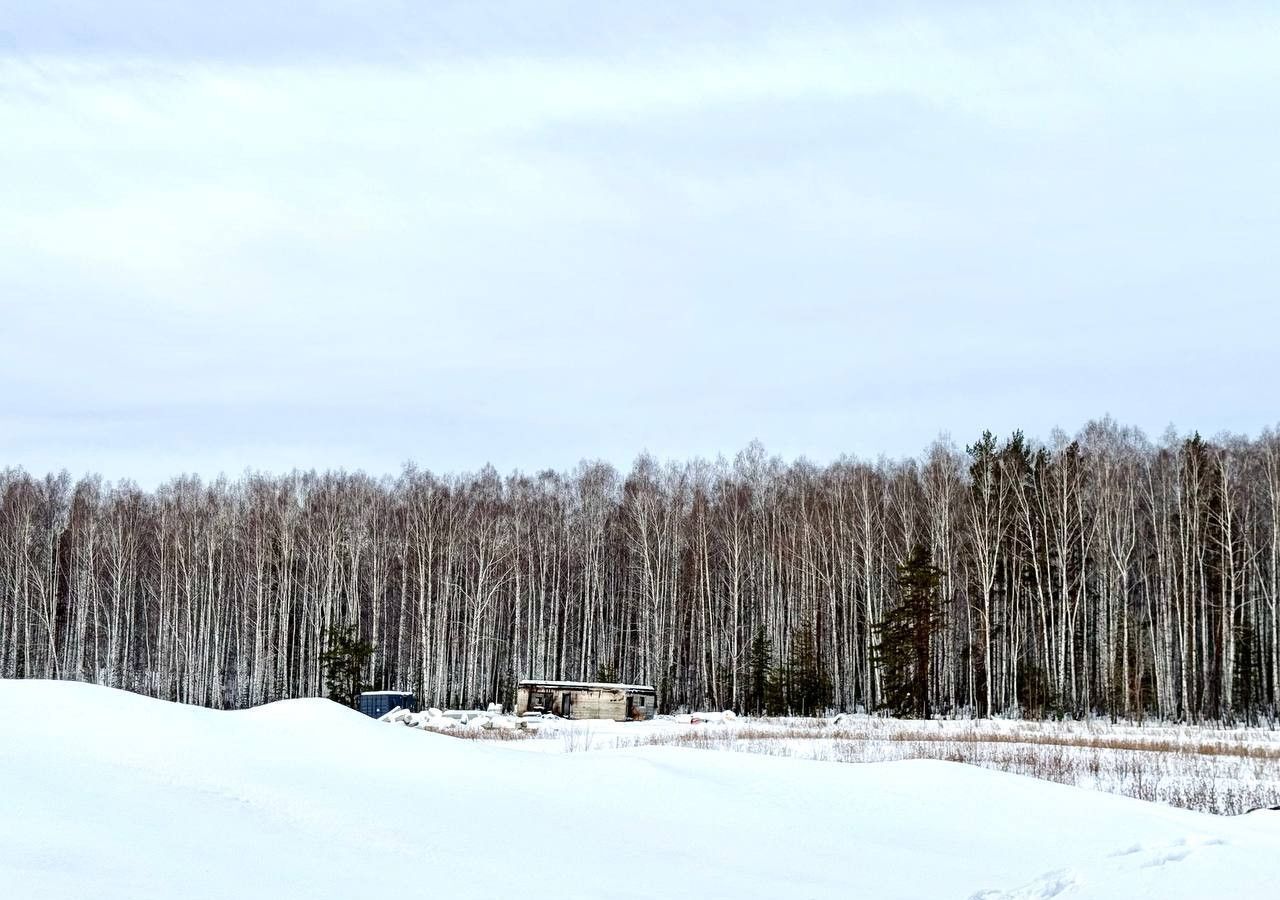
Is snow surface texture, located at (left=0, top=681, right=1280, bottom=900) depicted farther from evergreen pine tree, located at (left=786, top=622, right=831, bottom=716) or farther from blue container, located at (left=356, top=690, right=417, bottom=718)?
evergreen pine tree, located at (left=786, top=622, right=831, bottom=716)

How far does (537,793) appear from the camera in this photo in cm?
813

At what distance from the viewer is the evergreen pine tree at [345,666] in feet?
123

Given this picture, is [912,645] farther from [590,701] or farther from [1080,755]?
[1080,755]

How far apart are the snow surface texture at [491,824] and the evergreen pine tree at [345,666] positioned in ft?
92.9

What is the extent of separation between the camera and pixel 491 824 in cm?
715

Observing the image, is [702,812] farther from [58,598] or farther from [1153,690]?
[58,598]

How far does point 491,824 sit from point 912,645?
98.1 feet

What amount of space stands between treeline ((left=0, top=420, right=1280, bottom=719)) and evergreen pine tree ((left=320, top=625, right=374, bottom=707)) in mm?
3870

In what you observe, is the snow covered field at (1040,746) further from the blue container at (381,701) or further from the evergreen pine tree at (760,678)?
the blue container at (381,701)

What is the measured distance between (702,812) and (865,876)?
1.52 m

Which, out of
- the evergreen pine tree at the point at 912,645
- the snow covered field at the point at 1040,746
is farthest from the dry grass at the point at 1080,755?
the evergreen pine tree at the point at 912,645

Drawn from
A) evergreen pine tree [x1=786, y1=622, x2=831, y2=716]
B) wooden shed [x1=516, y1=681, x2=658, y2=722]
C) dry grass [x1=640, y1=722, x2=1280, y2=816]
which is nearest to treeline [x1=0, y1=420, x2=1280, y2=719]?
evergreen pine tree [x1=786, y1=622, x2=831, y2=716]

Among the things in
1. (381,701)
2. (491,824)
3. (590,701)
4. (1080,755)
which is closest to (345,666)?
(381,701)

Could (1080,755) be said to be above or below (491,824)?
below
